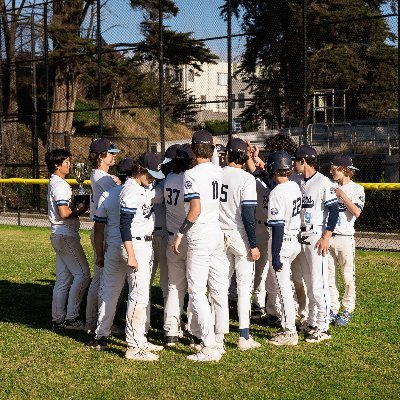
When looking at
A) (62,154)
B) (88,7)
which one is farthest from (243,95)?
(62,154)

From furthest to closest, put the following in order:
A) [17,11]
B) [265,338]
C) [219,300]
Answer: [17,11]
[265,338]
[219,300]

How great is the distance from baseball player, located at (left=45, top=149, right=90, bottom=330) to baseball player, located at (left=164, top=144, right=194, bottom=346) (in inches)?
50.5

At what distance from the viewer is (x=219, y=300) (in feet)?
24.8

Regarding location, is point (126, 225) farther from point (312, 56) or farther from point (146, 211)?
point (312, 56)

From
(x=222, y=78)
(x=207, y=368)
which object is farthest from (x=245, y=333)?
(x=222, y=78)

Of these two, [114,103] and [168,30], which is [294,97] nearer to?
[168,30]

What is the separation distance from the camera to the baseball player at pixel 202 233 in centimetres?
714

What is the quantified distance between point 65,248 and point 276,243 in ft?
8.35

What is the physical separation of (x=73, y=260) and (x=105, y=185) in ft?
3.92

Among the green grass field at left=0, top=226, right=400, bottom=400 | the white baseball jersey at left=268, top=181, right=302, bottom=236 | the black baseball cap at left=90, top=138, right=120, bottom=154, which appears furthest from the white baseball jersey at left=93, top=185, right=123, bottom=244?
the white baseball jersey at left=268, top=181, right=302, bottom=236

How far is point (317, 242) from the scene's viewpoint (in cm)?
788

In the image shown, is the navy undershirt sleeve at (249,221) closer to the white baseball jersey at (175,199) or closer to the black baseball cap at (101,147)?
the white baseball jersey at (175,199)

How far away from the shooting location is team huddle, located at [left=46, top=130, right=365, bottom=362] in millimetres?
7262

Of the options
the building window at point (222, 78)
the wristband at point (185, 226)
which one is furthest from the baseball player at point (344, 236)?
the building window at point (222, 78)
